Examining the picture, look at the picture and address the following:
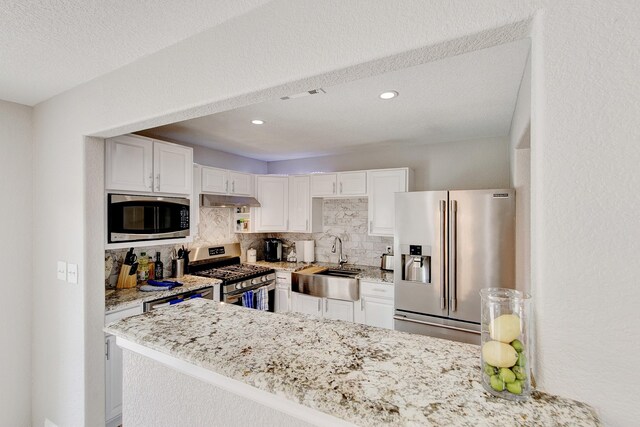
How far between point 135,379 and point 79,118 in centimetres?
168

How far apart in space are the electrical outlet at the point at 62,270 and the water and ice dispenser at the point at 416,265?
2.74 meters

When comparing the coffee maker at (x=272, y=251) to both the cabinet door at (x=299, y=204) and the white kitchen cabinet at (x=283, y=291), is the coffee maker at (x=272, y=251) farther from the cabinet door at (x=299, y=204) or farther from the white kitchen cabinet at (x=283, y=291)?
the white kitchen cabinet at (x=283, y=291)

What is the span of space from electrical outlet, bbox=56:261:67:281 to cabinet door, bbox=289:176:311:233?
259 centimetres

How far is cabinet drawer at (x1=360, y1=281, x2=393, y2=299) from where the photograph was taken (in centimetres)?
333

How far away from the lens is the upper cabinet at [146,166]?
2.39 meters

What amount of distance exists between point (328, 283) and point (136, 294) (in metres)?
1.96

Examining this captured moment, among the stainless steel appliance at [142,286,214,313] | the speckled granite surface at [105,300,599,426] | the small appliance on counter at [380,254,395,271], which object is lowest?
the stainless steel appliance at [142,286,214,313]

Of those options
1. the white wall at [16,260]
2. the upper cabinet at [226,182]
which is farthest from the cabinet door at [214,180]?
the white wall at [16,260]

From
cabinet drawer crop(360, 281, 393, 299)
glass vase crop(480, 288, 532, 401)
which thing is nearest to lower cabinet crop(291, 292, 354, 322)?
cabinet drawer crop(360, 281, 393, 299)

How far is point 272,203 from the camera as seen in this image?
14.1ft

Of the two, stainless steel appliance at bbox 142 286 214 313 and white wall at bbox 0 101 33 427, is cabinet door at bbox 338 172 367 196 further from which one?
white wall at bbox 0 101 33 427

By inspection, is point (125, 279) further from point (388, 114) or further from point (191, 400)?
point (388, 114)

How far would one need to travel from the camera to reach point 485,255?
2609 millimetres

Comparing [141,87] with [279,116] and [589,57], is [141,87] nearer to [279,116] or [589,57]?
[279,116]
